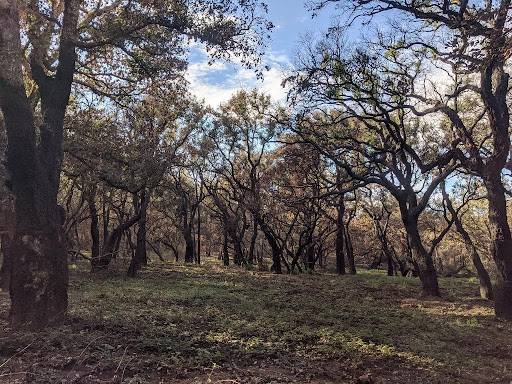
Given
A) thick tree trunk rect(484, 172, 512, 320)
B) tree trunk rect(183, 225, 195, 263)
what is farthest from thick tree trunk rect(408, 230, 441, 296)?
tree trunk rect(183, 225, 195, 263)

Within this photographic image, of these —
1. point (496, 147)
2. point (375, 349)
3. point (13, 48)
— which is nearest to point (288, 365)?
point (375, 349)

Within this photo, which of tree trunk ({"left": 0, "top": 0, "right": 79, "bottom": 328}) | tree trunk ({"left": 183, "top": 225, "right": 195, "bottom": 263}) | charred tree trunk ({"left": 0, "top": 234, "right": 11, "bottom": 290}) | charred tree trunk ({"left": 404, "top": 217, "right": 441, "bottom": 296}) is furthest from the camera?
tree trunk ({"left": 183, "top": 225, "right": 195, "bottom": 263})

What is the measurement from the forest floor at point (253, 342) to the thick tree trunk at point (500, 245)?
0.46 metres

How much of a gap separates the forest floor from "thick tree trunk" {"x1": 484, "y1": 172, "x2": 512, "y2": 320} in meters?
0.46

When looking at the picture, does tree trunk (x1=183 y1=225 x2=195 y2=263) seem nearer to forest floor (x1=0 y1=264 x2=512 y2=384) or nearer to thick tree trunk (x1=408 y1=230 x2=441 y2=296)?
forest floor (x1=0 y1=264 x2=512 y2=384)

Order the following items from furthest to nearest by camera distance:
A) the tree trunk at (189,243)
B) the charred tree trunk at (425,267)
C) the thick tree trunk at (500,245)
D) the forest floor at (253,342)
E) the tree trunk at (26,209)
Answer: the tree trunk at (189,243)
the charred tree trunk at (425,267)
the thick tree trunk at (500,245)
the tree trunk at (26,209)
the forest floor at (253,342)

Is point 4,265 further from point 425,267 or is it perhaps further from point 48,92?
point 425,267

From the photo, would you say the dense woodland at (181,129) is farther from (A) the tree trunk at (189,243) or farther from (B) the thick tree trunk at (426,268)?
(A) the tree trunk at (189,243)

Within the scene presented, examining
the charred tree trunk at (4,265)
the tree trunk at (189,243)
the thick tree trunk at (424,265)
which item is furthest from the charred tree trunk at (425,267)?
the tree trunk at (189,243)

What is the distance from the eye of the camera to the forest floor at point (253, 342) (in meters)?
5.46

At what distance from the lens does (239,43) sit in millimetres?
9219

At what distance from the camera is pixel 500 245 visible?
34.8 feet

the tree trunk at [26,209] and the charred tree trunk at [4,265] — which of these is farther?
the charred tree trunk at [4,265]

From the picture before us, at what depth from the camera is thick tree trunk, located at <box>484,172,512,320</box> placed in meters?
10.4
